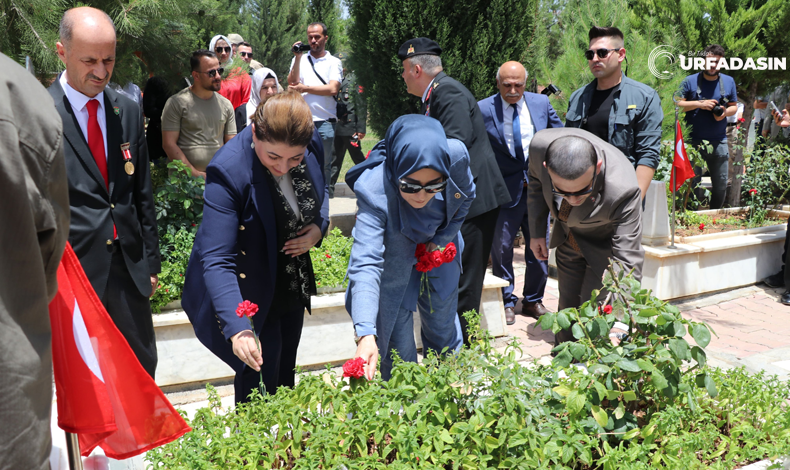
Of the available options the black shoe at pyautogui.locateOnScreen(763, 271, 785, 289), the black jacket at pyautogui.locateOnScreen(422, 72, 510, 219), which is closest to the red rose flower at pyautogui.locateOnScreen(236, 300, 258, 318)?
the black jacket at pyautogui.locateOnScreen(422, 72, 510, 219)

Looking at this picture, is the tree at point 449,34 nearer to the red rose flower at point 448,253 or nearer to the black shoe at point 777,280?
the black shoe at point 777,280

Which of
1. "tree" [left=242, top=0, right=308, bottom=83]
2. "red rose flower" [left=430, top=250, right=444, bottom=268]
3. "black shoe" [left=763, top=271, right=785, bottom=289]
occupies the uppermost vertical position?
"tree" [left=242, top=0, right=308, bottom=83]

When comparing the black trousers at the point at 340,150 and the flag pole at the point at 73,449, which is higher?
the black trousers at the point at 340,150

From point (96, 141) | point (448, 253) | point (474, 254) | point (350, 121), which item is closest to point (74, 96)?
point (96, 141)

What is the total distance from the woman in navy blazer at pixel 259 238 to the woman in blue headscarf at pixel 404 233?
0.24 m

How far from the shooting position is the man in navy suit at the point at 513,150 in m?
4.87

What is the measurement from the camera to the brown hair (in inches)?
87.6

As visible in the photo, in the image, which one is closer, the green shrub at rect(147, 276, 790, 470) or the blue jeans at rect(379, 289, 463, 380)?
the green shrub at rect(147, 276, 790, 470)

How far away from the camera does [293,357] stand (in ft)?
9.55

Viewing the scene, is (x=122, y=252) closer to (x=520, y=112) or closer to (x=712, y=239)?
(x=520, y=112)

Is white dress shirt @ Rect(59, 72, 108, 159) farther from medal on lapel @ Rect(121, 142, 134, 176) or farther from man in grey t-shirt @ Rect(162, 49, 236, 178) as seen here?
man in grey t-shirt @ Rect(162, 49, 236, 178)

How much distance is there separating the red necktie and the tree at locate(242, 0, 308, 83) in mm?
16333

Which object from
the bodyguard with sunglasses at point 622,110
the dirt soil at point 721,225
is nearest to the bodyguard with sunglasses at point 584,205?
the bodyguard with sunglasses at point 622,110

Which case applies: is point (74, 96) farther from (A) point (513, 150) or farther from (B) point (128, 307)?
(A) point (513, 150)
